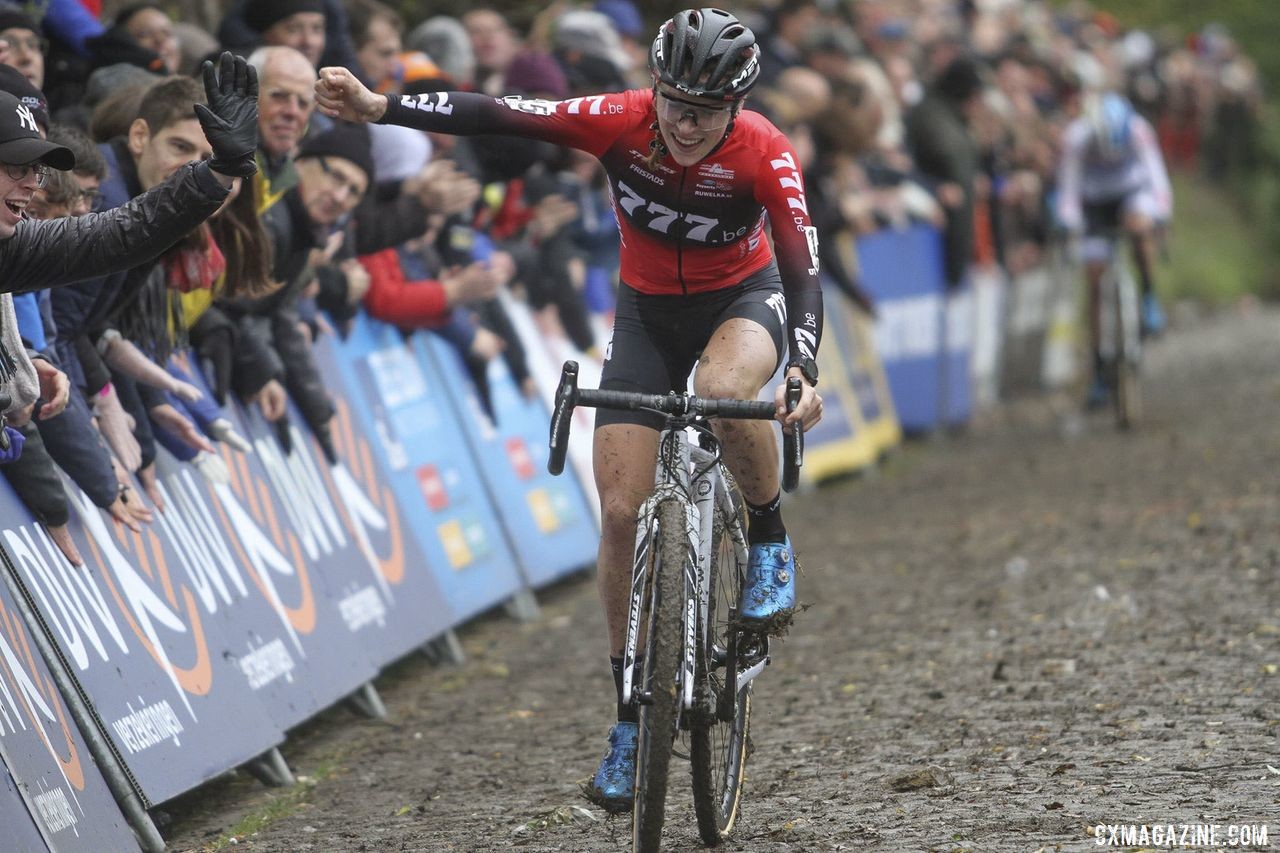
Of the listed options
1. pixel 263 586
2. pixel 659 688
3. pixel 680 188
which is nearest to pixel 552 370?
pixel 263 586

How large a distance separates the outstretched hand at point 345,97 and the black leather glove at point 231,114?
0.48m

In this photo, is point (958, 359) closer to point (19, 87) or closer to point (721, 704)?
point (721, 704)

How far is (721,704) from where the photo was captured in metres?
5.73

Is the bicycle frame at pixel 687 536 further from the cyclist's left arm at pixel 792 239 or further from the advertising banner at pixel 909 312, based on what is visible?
the advertising banner at pixel 909 312

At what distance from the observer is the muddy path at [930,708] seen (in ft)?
19.3

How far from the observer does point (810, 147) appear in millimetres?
14664

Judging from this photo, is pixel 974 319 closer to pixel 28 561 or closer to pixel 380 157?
pixel 380 157

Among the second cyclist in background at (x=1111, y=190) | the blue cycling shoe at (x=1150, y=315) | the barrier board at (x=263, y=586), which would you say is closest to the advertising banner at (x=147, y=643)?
the barrier board at (x=263, y=586)

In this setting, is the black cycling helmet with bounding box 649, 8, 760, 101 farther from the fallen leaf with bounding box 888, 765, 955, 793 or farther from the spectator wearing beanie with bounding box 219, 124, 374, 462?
the spectator wearing beanie with bounding box 219, 124, 374, 462

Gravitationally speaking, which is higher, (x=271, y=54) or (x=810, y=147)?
(x=271, y=54)

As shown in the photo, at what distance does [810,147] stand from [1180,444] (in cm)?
361

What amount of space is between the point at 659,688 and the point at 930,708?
2.34 metres

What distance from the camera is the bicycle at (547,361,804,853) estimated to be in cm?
522

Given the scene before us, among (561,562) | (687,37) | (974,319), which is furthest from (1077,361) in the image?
(687,37)
